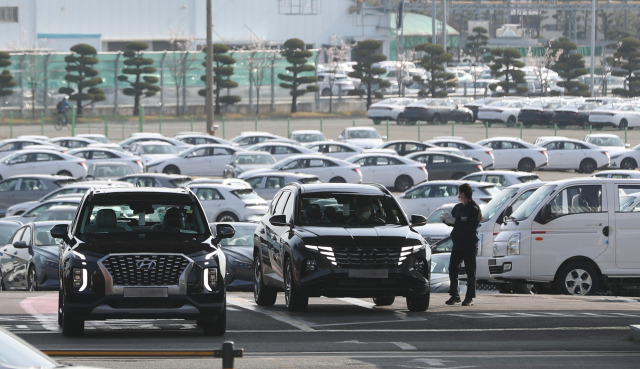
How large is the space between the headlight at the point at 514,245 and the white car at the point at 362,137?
36.7 metres

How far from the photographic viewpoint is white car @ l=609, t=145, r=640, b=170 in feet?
164

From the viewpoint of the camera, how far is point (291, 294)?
16234 mm

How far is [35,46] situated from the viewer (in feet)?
323

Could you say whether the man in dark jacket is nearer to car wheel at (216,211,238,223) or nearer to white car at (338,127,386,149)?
car wheel at (216,211,238,223)

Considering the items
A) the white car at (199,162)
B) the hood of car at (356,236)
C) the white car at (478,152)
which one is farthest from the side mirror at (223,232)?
the white car at (478,152)

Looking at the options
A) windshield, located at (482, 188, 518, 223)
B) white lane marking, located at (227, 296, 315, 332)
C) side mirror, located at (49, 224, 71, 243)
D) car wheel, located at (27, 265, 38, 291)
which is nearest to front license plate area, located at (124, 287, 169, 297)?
side mirror, located at (49, 224, 71, 243)

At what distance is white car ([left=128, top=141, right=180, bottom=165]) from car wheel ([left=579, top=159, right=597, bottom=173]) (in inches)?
609

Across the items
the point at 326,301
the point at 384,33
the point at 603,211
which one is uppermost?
the point at 384,33

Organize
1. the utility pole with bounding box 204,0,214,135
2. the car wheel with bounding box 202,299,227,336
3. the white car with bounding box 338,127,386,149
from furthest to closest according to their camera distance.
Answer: the white car with bounding box 338,127,386,149, the utility pole with bounding box 204,0,214,135, the car wheel with bounding box 202,299,227,336

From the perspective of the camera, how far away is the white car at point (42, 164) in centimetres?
4375

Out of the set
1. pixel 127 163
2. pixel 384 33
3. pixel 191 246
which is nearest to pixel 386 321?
pixel 191 246

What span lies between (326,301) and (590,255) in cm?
403

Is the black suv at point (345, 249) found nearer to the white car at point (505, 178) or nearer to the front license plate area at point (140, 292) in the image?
the front license plate area at point (140, 292)

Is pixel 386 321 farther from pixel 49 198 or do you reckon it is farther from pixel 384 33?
pixel 384 33
